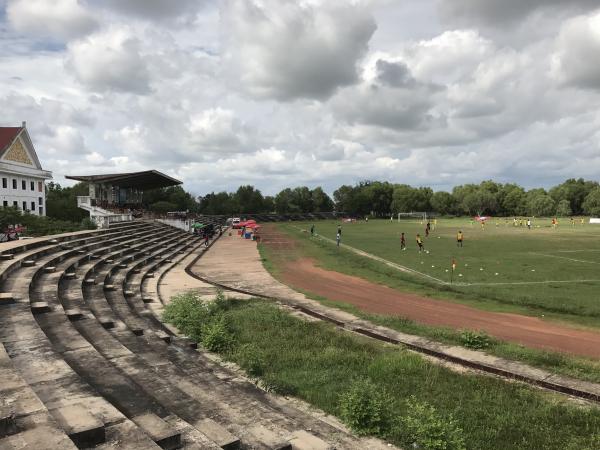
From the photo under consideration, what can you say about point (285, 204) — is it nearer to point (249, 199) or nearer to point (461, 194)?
point (249, 199)

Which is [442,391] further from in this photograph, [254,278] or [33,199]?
[33,199]

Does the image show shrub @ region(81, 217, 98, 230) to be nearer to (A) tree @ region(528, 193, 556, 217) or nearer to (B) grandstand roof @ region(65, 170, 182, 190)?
(B) grandstand roof @ region(65, 170, 182, 190)

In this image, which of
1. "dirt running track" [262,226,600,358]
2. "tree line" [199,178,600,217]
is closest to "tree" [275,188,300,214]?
"tree line" [199,178,600,217]

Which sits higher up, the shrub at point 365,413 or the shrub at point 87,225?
the shrub at point 87,225

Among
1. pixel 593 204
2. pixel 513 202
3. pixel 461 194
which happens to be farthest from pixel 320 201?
pixel 593 204

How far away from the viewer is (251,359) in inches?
398

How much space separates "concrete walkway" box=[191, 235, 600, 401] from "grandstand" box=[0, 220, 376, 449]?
16.9 feet

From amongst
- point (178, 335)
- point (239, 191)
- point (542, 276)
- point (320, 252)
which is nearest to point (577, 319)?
point (542, 276)

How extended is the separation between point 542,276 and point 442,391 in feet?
64.3

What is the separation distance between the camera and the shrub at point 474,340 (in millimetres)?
11992

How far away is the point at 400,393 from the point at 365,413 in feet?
6.85

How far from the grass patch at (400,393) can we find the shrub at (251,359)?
31mm

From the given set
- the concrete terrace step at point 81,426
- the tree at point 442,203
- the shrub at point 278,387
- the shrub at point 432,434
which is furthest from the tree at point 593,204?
the concrete terrace step at point 81,426

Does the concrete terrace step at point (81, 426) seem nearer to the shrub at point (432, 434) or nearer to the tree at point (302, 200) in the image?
the shrub at point (432, 434)
